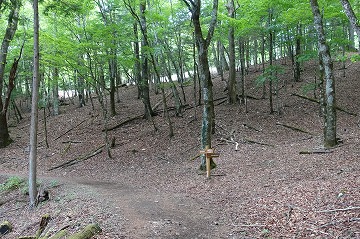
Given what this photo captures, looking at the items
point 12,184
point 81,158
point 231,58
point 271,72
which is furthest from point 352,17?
point 81,158

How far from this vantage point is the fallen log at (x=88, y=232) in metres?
5.79

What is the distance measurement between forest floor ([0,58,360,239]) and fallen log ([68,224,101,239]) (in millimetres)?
166

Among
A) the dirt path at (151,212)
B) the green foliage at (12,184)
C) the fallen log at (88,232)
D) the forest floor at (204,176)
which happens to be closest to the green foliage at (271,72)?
the forest floor at (204,176)

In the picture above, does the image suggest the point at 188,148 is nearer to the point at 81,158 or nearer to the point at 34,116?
the point at 81,158

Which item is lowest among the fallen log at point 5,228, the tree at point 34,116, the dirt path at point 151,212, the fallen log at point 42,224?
the fallen log at point 5,228

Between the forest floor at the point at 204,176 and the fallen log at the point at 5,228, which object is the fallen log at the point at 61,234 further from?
the fallen log at the point at 5,228

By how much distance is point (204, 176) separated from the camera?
33.5 ft

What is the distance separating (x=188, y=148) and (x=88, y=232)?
9061 millimetres

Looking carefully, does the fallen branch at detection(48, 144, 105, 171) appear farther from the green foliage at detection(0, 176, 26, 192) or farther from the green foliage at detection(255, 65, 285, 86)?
the green foliage at detection(255, 65, 285, 86)

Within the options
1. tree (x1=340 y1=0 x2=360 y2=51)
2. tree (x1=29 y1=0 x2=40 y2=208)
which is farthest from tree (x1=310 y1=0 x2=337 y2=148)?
tree (x1=29 y1=0 x2=40 y2=208)

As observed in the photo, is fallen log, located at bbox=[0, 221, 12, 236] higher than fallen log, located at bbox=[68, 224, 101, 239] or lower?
lower

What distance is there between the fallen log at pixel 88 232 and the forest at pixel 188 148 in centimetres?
2

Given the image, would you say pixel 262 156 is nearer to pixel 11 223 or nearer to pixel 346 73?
pixel 11 223

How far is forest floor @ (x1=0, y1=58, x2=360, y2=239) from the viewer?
595 cm
